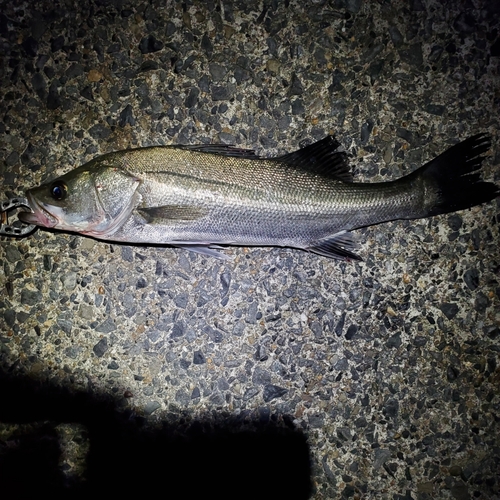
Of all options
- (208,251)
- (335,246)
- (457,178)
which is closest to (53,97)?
(208,251)

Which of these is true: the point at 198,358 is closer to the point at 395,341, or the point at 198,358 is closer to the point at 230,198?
the point at 230,198

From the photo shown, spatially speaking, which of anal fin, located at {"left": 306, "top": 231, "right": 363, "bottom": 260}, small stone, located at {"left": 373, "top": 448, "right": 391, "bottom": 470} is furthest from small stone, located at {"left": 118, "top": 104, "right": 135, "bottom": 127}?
small stone, located at {"left": 373, "top": 448, "right": 391, "bottom": 470}

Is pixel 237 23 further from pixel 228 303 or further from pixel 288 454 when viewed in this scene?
pixel 288 454

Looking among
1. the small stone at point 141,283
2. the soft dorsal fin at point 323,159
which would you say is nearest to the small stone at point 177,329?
the small stone at point 141,283

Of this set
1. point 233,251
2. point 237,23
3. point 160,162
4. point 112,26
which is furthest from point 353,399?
point 112,26

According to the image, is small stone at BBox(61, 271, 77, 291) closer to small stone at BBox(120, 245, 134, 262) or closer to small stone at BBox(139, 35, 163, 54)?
small stone at BBox(120, 245, 134, 262)

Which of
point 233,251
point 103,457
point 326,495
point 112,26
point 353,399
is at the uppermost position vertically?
point 112,26
